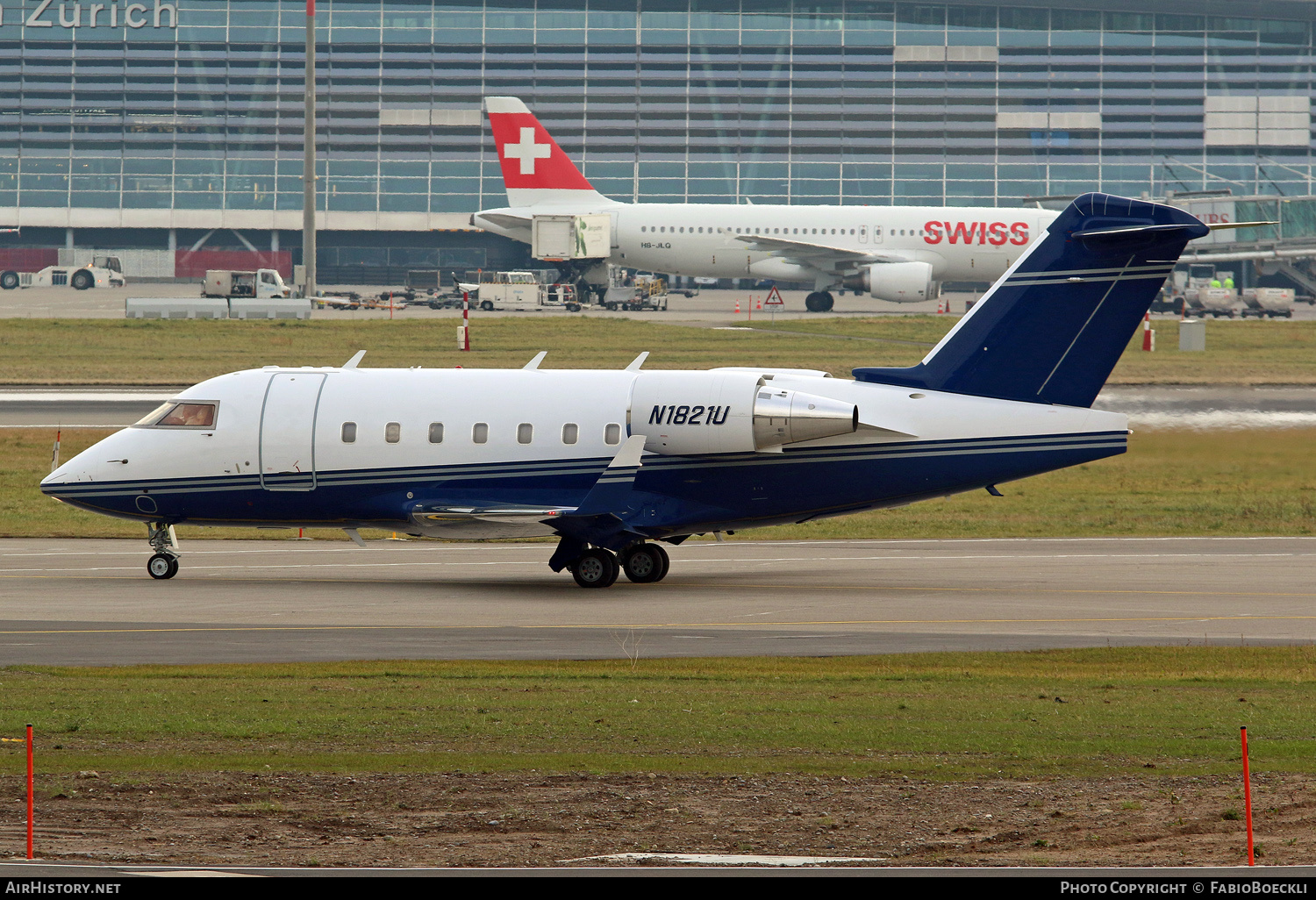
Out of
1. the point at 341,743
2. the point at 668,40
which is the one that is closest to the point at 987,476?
the point at 341,743

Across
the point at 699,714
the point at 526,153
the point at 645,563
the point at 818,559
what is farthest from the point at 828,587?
the point at 526,153

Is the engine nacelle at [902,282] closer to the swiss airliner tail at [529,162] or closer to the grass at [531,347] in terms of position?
the grass at [531,347]

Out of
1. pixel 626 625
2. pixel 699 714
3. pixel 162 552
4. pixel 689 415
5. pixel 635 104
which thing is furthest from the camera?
pixel 635 104

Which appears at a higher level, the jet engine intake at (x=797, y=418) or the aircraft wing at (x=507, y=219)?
the aircraft wing at (x=507, y=219)

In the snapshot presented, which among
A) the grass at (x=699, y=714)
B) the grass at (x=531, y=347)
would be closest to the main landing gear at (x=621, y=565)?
the grass at (x=699, y=714)

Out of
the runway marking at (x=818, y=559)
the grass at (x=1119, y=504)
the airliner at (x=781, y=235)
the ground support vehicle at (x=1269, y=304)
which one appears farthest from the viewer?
the ground support vehicle at (x=1269, y=304)

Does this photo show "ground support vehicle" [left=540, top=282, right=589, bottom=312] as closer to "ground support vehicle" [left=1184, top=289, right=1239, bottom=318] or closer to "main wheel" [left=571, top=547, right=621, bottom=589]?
"ground support vehicle" [left=1184, top=289, right=1239, bottom=318]

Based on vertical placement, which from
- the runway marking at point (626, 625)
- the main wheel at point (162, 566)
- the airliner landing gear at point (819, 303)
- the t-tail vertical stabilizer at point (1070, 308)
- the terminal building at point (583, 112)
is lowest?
the runway marking at point (626, 625)

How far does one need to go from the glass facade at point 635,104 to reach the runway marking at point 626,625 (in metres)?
138

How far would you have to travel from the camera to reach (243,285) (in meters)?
98.9

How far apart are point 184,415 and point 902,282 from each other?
2539 inches

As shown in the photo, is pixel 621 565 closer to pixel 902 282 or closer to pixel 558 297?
pixel 902 282

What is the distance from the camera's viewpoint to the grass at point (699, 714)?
48.8ft

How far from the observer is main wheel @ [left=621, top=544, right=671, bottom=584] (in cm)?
2894
